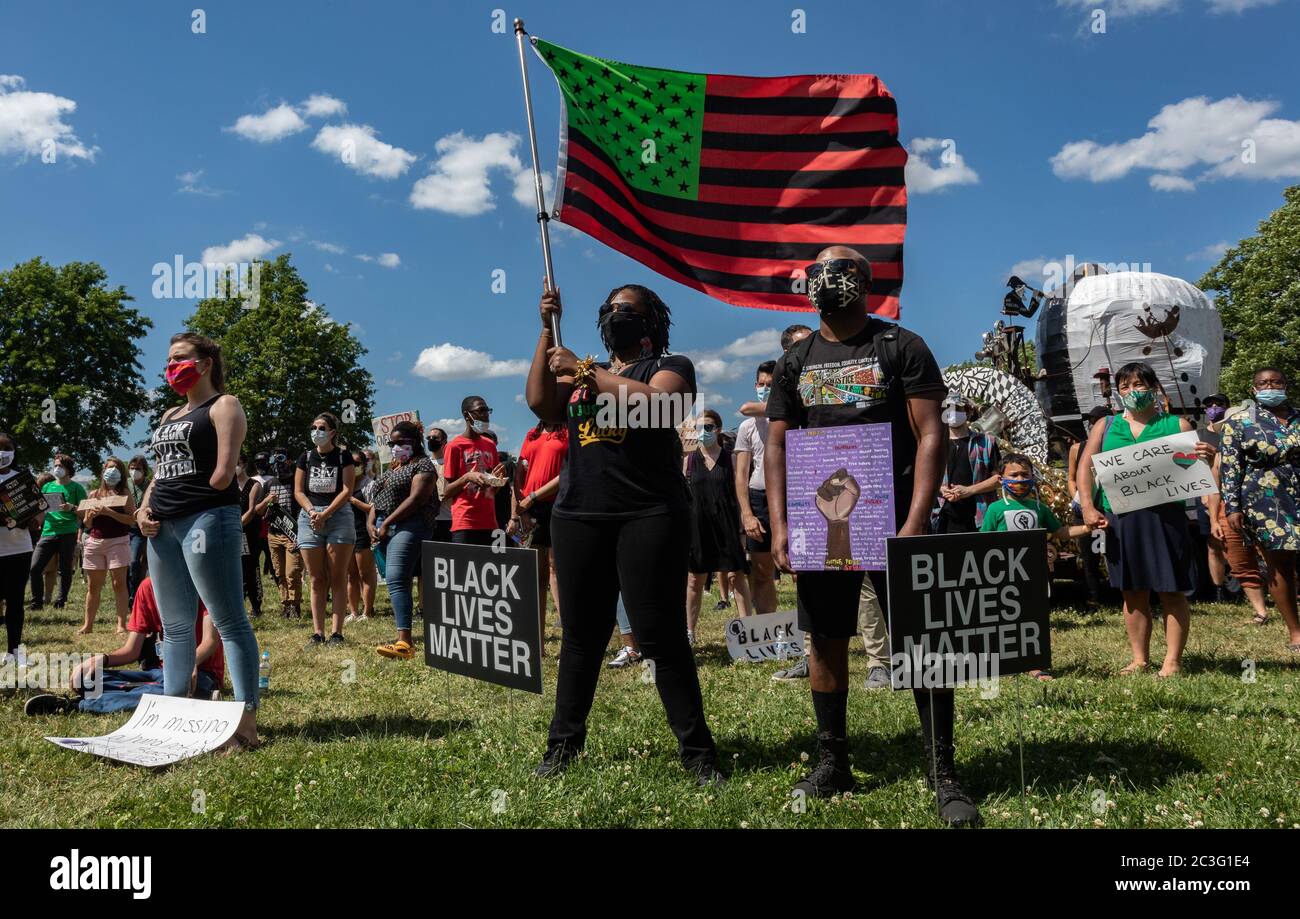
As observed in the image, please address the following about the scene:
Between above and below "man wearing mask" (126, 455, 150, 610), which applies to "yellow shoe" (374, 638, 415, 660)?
below

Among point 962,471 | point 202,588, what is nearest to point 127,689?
point 202,588

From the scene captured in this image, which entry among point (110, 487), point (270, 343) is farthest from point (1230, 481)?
point (270, 343)

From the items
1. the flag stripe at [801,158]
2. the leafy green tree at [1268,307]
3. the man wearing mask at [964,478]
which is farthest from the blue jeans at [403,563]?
the leafy green tree at [1268,307]

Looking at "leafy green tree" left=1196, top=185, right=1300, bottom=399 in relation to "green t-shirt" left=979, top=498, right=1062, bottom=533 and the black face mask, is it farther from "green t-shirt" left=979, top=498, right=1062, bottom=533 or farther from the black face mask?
the black face mask

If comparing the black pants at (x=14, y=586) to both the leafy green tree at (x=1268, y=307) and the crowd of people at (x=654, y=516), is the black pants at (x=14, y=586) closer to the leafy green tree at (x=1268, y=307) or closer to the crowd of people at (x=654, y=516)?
the crowd of people at (x=654, y=516)

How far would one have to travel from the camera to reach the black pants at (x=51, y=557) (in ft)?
39.6

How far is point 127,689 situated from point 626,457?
459cm

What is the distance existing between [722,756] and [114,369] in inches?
1859

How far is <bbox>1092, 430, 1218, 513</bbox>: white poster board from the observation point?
19.8 ft

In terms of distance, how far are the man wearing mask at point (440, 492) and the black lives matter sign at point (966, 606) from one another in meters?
5.32

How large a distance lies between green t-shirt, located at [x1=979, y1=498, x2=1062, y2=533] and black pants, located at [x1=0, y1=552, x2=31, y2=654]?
870 centimetres

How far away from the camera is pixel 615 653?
8234 mm

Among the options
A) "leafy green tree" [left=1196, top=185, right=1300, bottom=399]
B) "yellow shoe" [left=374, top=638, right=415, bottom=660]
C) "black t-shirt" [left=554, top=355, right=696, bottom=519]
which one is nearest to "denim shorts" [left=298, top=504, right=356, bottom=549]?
"yellow shoe" [left=374, top=638, right=415, bottom=660]
